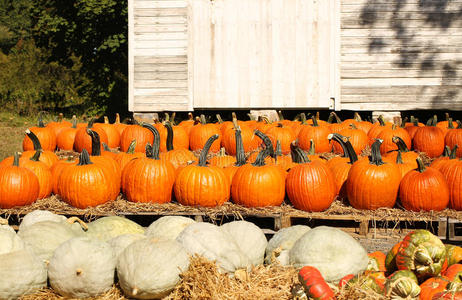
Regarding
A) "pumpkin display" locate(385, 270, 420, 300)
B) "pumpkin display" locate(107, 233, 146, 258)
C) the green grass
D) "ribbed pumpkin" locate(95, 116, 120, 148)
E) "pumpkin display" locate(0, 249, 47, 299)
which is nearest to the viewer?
"pumpkin display" locate(385, 270, 420, 300)

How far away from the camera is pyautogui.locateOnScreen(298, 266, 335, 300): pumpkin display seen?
3.21m

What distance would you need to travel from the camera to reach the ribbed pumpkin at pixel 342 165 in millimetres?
5750

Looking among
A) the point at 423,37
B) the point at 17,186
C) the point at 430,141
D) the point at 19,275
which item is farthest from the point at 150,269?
the point at 423,37

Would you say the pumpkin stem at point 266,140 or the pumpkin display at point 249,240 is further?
the pumpkin stem at point 266,140

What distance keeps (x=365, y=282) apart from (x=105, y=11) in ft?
42.4

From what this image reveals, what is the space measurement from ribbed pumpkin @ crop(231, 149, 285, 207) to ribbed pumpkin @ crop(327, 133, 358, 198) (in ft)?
2.12

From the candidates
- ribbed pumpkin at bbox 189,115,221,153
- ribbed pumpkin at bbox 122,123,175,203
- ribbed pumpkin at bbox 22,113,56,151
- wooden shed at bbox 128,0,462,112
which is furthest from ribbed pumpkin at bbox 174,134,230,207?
wooden shed at bbox 128,0,462,112

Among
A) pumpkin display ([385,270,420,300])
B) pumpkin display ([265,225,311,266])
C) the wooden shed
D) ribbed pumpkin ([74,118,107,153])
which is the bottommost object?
pumpkin display ([385,270,420,300])

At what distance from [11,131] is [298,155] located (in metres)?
10.2

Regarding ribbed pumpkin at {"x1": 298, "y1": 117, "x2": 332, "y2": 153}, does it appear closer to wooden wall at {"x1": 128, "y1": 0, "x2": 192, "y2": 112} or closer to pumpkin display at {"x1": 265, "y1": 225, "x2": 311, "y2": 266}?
pumpkin display at {"x1": 265, "y1": 225, "x2": 311, "y2": 266}

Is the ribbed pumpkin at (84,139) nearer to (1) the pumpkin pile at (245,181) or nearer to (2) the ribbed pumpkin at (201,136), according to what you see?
(2) the ribbed pumpkin at (201,136)

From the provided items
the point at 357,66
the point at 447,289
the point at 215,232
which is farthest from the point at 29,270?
the point at 357,66

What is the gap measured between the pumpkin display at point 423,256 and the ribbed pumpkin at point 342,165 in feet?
6.60

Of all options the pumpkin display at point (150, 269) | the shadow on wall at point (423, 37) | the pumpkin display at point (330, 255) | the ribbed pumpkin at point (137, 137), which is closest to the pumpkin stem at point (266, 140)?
the pumpkin display at point (330, 255)
